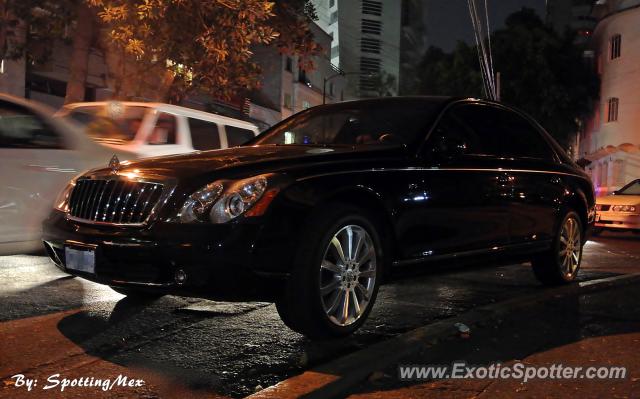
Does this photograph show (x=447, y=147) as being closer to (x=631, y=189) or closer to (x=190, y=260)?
(x=190, y=260)

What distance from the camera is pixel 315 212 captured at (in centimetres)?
391

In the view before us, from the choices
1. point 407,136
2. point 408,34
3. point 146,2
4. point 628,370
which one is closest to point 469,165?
point 407,136

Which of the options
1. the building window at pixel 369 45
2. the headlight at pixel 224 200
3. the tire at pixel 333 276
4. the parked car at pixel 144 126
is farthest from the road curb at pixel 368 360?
the building window at pixel 369 45

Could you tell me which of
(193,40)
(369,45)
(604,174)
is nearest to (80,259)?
(193,40)

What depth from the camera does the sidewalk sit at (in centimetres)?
335

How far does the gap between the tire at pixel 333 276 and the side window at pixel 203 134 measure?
5.12 m

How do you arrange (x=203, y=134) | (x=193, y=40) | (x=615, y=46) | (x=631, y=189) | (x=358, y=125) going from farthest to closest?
(x=615, y=46), (x=631, y=189), (x=193, y=40), (x=203, y=134), (x=358, y=125)

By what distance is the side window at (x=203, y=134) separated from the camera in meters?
8.93

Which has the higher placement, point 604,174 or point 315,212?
point 604,174

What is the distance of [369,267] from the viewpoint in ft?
14.1

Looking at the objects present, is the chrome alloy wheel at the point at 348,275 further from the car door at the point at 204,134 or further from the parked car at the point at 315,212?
the car door at the point at 204,134

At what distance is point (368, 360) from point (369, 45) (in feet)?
240

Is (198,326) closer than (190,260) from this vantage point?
No

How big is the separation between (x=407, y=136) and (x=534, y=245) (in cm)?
176
